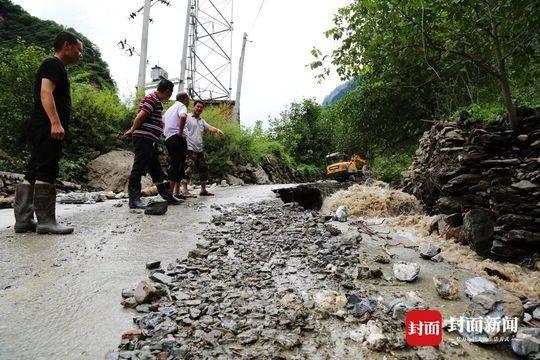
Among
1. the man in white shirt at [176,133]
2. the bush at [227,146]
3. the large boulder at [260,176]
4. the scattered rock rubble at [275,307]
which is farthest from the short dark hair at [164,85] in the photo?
the large boulder at [260,176]

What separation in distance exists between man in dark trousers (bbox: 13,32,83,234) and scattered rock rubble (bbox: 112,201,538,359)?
1.67 m

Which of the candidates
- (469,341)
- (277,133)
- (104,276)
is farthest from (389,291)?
(277,133)

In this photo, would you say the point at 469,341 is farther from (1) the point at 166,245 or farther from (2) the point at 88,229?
(2) the point at 88,229

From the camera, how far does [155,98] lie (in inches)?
215

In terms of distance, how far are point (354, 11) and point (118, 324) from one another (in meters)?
5.84

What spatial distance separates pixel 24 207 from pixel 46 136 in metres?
0.87

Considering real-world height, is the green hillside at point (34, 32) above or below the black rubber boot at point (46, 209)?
above

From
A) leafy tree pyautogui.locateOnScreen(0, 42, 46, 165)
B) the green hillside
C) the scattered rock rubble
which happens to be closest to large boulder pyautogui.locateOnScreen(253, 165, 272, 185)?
leafy tree pyautogui.locateOnScreen(0, 42, 46, 165)

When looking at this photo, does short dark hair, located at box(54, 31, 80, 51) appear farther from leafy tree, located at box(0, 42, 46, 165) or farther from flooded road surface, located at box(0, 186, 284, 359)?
leafy tree, located at box(0, 42, 46, 165)

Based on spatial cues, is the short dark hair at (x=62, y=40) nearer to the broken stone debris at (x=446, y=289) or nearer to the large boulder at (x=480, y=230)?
the broken stone debris at (x=446, y=289)

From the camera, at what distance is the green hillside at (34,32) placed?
72.1 feet

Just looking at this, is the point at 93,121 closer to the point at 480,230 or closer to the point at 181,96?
the point at 181,96

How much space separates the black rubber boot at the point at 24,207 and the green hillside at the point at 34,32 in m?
20.0

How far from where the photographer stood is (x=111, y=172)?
9875mm
